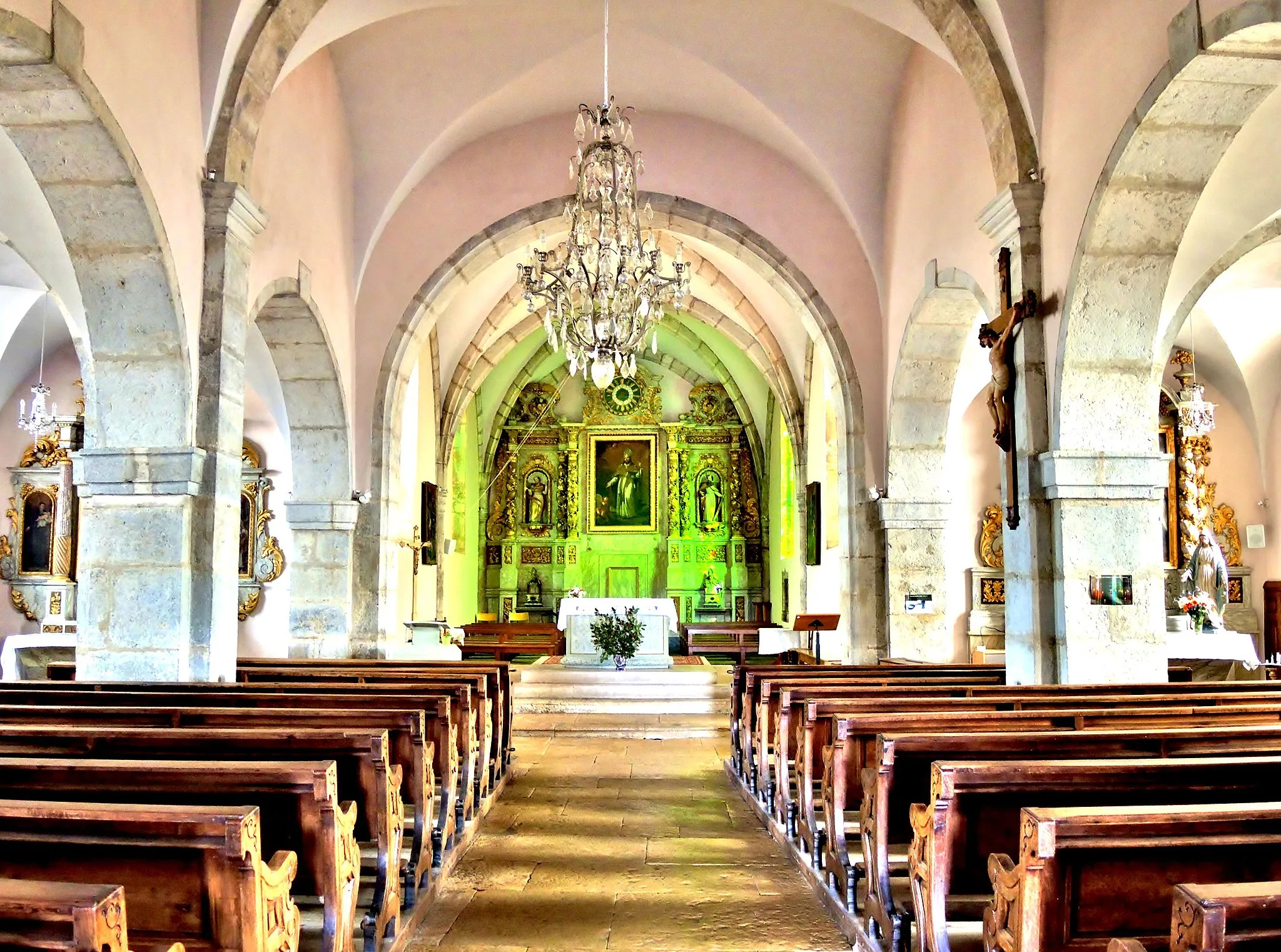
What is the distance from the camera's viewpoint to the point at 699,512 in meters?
21.3

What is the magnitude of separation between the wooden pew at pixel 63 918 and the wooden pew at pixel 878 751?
2.45m

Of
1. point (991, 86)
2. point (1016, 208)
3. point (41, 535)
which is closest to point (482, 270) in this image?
point (991, 86)

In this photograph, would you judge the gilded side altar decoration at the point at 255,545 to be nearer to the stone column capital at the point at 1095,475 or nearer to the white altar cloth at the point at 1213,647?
the stone column capital at the point at 1095,475

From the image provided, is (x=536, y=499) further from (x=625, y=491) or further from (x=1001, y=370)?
(x=1001, y=370)

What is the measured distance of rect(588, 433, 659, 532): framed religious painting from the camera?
2134 cm

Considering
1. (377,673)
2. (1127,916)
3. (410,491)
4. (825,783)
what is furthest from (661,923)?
(410,491)

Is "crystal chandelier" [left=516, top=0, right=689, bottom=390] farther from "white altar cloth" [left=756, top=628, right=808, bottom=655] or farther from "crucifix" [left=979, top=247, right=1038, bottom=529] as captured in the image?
"white altar cloth" [left=756, top=628, right=808, bottom=655]

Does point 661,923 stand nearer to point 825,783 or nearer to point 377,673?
point 825,783

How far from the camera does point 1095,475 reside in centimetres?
651

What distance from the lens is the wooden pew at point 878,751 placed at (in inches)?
143

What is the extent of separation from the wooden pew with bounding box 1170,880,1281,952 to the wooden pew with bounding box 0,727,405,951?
2.45 meters

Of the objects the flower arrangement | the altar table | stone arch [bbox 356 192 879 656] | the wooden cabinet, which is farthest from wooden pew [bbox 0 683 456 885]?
the wooden cabinet

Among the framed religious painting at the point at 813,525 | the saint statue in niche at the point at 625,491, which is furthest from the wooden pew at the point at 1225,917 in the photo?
the saint statue in niche at the point at 625,491

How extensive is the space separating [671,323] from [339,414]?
9731 mm
